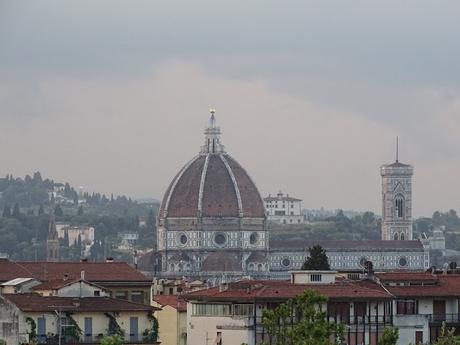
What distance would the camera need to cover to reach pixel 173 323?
268 ft

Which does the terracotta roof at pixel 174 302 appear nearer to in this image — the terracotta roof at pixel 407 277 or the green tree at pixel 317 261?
the terracotta roof at pixel 407 277

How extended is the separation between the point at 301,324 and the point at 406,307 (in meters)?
14.4

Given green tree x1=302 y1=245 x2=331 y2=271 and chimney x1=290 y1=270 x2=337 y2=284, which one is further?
green tree x1=302 y1=245 x2=331 y2=271

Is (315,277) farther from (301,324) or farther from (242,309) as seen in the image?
Result: (301,324)

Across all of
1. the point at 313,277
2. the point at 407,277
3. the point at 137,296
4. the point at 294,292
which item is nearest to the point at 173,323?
the point at 137,296

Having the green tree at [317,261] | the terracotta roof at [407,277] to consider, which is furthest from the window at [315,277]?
the green tree at [317,261]

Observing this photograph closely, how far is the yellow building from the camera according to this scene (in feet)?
262

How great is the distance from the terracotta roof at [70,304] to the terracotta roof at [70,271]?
26.0 feet

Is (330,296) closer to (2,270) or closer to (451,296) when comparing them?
(451,296)

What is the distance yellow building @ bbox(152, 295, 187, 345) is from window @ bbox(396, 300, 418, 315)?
610cm

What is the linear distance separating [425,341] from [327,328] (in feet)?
41.7

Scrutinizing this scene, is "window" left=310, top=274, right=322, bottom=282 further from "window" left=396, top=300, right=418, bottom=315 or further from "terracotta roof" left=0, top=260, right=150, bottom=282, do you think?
"terracotta roof" left=0, top=260, right=150, bottom=282

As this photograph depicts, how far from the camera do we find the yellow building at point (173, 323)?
262 ft

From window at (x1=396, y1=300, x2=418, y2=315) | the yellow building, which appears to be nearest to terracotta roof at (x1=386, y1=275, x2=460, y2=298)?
window at (x1=396, y1=300, x2=418, y2=315)
